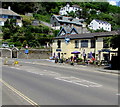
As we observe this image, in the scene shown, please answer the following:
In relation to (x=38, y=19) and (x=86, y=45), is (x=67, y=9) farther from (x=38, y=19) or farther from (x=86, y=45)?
(x=86, y=45)

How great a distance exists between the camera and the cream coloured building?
36.7 m

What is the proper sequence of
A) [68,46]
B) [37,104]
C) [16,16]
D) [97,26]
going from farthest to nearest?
[97,26] < [16,16] < [68,46] < [37,104]

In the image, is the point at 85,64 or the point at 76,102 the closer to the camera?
the point at 76,102

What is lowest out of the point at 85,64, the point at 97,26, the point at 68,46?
the point at 85,64

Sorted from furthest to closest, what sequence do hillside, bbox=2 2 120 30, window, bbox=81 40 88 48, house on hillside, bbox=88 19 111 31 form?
hillside, bbox=2 2 120 30 → house on hillside, bbox=88 19 111 31 → window, bbox=81 40 88 48

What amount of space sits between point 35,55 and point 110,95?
43.1 m

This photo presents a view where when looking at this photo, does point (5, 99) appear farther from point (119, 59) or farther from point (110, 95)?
point (119, 59)

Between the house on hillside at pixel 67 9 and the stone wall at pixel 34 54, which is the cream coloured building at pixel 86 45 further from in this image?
the house on hillside at pixel 67 9

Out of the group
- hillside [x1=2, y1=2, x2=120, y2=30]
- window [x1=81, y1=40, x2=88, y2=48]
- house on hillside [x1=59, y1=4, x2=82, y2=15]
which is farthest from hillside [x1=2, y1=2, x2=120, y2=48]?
window [x1=81, y1=40, x2=88, y2=48]

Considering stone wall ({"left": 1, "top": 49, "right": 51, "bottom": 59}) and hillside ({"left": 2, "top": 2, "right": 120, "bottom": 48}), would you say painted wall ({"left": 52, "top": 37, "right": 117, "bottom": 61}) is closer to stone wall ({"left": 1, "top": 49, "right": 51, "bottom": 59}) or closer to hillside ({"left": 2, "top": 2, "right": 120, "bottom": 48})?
stone wall ({"left": 1, "top": 49, "right": 51, "bottom": 59})

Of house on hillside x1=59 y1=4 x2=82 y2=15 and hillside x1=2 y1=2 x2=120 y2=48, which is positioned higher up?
house on hillside x1=59 y1=4 x2=82 y2=15

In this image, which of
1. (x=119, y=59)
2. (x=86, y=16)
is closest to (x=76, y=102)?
(x=119, y=59)

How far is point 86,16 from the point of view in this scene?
11731 cm

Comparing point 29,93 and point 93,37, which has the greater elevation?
point 93,37
